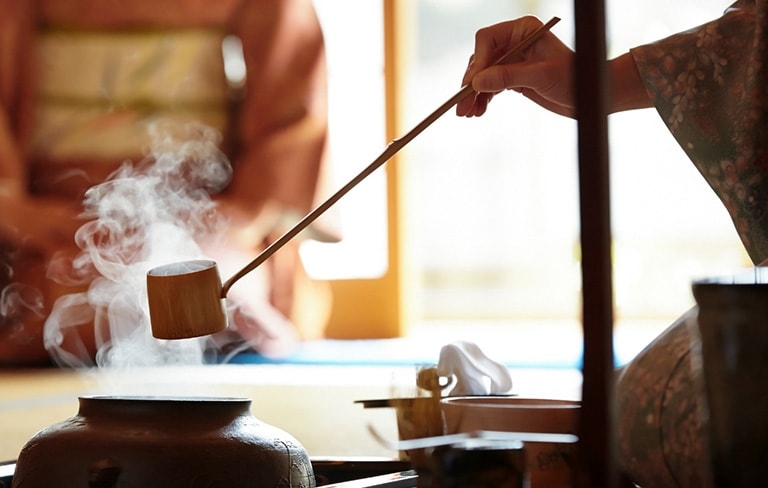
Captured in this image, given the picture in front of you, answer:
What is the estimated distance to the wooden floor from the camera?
2311 mm

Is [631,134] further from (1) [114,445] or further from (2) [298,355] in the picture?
(1) [114,445]

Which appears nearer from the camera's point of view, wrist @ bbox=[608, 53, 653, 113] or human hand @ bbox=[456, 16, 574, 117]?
human hand @ bbox=[456, 16, 574, 117]

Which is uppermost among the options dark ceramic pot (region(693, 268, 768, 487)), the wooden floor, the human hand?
the human hand

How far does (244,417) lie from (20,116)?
364cm

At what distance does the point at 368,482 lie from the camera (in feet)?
3.54

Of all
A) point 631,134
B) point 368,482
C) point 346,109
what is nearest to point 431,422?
point 368,482

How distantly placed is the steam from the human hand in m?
1.98

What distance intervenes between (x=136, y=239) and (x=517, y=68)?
2.28m

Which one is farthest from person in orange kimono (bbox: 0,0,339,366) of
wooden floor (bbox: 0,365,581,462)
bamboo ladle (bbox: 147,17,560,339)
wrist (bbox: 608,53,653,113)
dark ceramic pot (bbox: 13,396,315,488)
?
dark ceramic pot (bbox: 13,396,315,488)

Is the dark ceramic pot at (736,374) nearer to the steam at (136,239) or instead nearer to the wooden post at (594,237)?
the wooden post at (594,237)

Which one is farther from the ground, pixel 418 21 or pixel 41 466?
pixel 418 21

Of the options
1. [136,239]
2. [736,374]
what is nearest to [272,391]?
[136,239]

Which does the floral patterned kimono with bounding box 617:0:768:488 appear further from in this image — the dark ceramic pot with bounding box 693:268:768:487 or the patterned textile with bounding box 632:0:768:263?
the dark ceramic pot with bounding box 693:268:768:487

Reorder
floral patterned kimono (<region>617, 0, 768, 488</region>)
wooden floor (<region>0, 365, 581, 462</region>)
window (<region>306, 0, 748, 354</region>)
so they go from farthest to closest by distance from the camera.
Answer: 1. window (<region>306, 0, 748, 354</region>)
2. wooden floor (<region>0, 365, 581, 462</region>)
3. floral patterned kimono (<region>617, 0, 768, 488</region>)
